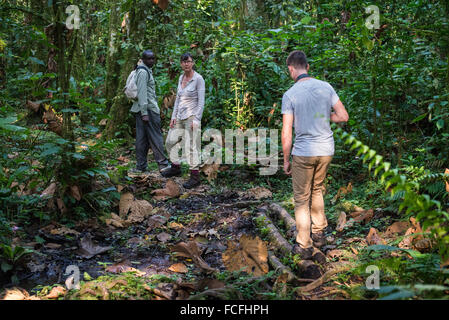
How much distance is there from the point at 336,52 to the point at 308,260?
446 cm

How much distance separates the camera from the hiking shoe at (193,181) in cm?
747

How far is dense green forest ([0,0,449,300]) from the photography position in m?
3.50

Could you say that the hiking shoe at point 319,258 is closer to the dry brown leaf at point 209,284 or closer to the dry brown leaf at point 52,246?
the dry brown leaf at point 209,284

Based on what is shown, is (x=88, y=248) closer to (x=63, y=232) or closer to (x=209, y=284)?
(x=63, y=232)

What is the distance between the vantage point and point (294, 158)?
4332 millimetres

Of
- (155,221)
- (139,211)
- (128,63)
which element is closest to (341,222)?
(155,221)

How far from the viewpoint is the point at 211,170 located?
25.7 ft

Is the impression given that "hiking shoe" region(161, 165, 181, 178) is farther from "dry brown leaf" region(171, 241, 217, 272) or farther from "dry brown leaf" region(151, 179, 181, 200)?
"dry brown leaf" region(171, 241, 217, 272)

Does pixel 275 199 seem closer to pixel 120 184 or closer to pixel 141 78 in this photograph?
pixel 120 184

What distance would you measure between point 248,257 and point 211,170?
12.6 ft

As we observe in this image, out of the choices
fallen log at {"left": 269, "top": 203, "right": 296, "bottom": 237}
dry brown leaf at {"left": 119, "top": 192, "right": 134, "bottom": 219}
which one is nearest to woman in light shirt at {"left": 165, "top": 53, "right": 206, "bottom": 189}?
dry brown leaf at {"left": 119, "top": 192, "right": 134, "bottom": 219}

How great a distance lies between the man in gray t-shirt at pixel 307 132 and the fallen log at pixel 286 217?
665mm

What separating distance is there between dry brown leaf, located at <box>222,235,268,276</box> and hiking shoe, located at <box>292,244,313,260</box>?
0.37 m
